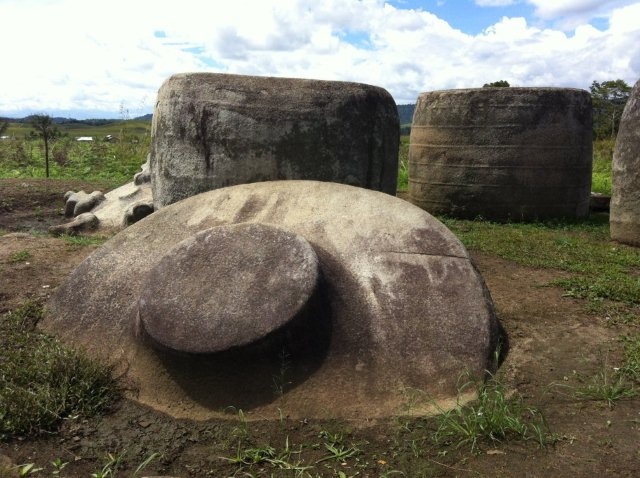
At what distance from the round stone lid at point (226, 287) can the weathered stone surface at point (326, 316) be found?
7 centimetres

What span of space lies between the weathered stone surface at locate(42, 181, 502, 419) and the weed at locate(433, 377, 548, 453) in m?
0.22

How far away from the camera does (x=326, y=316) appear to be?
11.1 feet

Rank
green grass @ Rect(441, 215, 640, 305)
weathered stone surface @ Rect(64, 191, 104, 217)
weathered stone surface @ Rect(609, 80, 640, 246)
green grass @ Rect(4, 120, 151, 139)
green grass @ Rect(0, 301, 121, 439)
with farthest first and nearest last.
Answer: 1. green grass @ Rect(4, 120, 151, 139)
2. weathered stone surface @ Rect(64, 191, 104, 217)
3. weathered stone surface @ Rect(609, 80, 640, 246)
4. green grass @ Rect(441, 215, 640, 305)
5. green grass @ Rect(0, 301, 121, 439)

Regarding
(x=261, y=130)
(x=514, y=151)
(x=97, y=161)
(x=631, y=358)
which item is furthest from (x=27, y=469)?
(x=97, y=161)

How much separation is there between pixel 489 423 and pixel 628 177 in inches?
193

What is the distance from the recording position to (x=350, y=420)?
300 cm

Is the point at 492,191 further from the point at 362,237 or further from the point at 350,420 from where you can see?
the point at 350,420

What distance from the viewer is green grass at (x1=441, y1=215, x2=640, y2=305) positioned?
505cm

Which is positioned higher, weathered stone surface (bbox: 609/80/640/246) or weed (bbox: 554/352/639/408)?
weathered stone surface (bbox: 609/80/640/246)

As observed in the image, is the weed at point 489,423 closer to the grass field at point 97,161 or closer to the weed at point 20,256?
the weed at point 20,256

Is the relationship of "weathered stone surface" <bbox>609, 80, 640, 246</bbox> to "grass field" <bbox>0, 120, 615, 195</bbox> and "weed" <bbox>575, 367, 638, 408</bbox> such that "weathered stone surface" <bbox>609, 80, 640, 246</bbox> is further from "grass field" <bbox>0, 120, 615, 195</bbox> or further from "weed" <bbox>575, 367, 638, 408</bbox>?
"grass field" <bbox>0, 120, 615, 195</bbox>

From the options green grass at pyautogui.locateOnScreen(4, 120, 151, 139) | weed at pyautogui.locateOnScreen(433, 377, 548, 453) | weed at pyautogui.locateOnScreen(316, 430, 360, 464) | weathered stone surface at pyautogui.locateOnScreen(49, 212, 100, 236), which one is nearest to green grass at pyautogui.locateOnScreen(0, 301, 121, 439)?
weed at pyautogui.locateOnScreen(316, 430, 360, 464)

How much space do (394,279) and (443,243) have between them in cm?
43

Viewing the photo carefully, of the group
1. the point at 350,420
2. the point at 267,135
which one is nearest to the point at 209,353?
the point at 350,420
